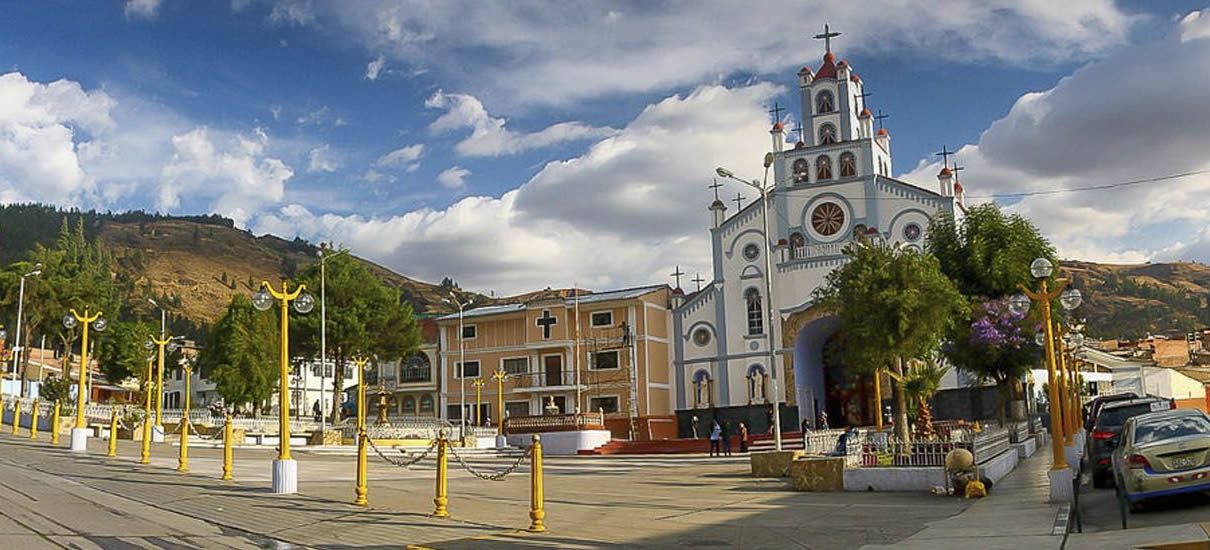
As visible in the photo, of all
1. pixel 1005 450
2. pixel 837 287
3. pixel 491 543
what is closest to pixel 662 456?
pixel 837 287

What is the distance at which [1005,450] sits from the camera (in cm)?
2573

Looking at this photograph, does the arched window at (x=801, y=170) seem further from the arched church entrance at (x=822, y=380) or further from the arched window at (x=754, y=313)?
the arched church entrance at (x=822, y=380)

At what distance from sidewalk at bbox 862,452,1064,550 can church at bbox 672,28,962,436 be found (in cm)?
3411

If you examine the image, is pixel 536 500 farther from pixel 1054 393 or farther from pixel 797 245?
pixel 797 245

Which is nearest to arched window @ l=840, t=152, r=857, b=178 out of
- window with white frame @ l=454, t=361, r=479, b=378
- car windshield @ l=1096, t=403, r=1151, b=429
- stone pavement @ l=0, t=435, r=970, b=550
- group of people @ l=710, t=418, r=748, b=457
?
group of people @ l=710, t=418, r=748, b=457

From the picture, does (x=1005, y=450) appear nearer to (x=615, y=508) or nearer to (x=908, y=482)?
(x=908, y=482)

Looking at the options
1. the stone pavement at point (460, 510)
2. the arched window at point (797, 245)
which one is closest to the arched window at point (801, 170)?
the arched window at point (797, 245)

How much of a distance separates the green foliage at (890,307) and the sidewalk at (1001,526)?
7.83m

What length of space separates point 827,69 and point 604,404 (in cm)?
2426

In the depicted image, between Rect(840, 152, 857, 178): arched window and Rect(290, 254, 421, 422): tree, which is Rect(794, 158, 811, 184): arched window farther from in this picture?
Rect(290, 254, 421, 422): tree

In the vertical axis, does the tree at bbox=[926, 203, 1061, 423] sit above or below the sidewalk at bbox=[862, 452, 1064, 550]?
above

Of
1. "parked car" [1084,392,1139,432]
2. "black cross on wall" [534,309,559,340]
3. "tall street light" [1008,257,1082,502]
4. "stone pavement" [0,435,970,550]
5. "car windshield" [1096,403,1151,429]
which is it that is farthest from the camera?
"black cross on wall" [534,309,559,340]

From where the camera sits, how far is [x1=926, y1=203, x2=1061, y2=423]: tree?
37.4 metres

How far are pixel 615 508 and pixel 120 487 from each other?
976 centimetres
